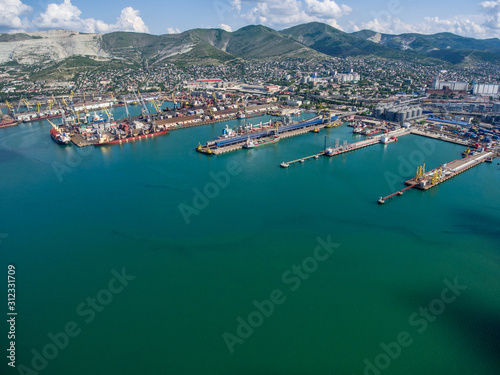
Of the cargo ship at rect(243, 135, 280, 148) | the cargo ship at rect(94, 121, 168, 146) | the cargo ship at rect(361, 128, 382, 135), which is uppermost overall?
the cargo ship at rect(94, 121, 168, 146)

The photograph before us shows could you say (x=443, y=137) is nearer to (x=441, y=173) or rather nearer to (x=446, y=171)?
(x=446, y=171)

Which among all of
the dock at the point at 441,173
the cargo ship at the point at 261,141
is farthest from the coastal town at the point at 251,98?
the cargo ship at the point at 261,141

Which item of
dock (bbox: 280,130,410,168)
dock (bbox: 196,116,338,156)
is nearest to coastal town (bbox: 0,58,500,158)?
dock (bbox: 196,116,338,156)

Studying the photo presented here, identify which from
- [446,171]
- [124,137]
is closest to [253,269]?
[446,171]

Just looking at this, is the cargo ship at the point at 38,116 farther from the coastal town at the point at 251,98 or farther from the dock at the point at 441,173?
the dock at the point at 441,173

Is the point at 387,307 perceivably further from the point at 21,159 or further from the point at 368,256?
the point at 21,159

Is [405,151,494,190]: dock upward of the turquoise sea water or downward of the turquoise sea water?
upward

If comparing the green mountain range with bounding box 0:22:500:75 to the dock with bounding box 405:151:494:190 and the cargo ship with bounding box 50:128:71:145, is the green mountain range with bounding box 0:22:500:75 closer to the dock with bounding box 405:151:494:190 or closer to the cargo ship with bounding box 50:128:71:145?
the cargo ship with bounding box 50:128:71:145
